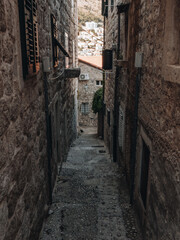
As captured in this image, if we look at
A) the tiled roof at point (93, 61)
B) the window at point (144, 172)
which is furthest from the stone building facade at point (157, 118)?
the tiled roof at point (93, 61)

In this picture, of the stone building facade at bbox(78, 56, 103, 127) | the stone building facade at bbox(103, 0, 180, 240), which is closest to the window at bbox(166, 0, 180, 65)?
the stone building facade at bbox(103, 0, 180, 240)

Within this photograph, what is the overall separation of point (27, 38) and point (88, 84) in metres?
20.5

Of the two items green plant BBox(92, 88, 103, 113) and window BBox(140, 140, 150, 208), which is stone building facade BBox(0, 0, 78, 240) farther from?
green plant BBox(92, 88, 103, 113)

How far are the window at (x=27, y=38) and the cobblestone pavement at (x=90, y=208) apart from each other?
9.47ft

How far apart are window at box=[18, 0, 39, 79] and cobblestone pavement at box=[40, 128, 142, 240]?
9.47 feet

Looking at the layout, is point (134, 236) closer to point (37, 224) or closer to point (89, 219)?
point (89, 219)

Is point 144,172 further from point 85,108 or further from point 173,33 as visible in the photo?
point 85,108

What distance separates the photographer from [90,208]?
16.3ft

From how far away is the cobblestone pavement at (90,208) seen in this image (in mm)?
4160

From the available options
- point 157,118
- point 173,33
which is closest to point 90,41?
point 157,118

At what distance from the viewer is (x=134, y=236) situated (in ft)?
13.5

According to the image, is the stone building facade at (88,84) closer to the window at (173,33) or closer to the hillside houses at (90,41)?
the window at (173,33)

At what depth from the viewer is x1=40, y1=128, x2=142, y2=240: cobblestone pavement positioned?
4.16 m

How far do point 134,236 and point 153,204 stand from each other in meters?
1.18
